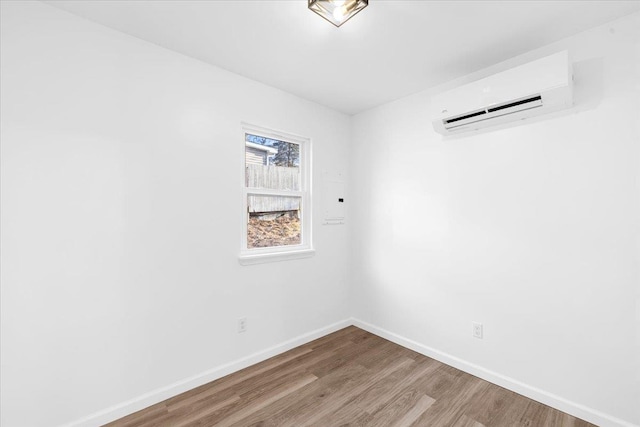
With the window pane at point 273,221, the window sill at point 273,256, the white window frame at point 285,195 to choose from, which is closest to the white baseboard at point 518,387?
the window sill at point 273,256

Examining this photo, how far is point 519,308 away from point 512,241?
51cm

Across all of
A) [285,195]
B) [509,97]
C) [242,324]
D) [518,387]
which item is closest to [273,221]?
[285,195]

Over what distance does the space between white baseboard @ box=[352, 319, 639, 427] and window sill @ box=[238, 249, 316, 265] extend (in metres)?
1.23

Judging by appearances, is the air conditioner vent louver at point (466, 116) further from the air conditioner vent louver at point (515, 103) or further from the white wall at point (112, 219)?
the white wall at point (112, 219)

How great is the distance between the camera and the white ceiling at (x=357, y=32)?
5.57ft

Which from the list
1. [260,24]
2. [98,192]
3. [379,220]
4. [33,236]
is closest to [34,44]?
[98,192]

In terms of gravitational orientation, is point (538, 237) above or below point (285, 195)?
below

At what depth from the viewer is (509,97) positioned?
1.99m

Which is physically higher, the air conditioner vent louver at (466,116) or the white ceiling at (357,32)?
the white ceiling at (357,32)

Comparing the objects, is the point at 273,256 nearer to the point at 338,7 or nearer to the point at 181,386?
the point at 181,386

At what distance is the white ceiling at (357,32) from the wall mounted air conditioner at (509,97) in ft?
0.85

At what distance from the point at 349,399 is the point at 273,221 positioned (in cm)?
165

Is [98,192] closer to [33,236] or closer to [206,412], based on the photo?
[33,236]

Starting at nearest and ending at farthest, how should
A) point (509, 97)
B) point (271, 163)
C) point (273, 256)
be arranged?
point (509, 97) < point (273, 256) < point (271, 163)
